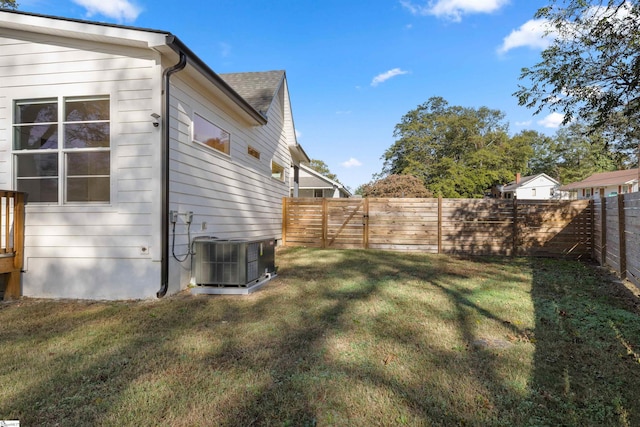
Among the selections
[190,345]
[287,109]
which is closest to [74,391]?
[190,345]

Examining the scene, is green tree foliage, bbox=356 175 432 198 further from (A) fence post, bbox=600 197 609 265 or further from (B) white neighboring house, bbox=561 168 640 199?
(A) fence post, bbox=600 197 609 265

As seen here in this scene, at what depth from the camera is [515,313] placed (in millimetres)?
4059

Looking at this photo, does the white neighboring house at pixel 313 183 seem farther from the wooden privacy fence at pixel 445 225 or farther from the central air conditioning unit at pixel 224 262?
the central air conditioning unit at pixel 224 262

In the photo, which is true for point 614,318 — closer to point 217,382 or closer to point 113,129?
point 217,382

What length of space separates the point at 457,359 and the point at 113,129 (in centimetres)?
526

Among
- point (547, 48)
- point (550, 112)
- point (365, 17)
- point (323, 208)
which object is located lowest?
point (323, 208)

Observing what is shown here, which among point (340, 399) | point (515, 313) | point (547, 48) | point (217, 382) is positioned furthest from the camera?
point (547, 48)

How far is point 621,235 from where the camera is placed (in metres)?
5.80

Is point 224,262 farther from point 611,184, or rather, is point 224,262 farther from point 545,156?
point 545,156

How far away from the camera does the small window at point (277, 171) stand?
10973mm

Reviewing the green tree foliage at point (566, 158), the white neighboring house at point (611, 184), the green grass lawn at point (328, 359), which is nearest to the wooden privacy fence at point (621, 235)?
the green grass lawn at point (328, 359)

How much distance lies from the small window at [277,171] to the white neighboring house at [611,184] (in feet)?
84.4

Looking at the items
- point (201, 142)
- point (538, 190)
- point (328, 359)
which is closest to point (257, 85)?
point (201, 142)

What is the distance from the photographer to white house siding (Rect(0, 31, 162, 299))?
472 cm
